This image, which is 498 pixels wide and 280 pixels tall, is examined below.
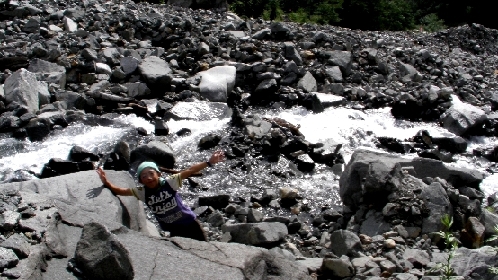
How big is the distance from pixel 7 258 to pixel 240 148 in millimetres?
5449

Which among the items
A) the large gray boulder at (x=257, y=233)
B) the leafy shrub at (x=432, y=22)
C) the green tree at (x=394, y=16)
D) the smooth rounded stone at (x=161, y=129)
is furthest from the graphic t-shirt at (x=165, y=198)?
the leafy shrub at (x=432, y=22)

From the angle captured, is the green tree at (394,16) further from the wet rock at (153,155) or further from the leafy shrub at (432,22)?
the wet rock at (153,155)

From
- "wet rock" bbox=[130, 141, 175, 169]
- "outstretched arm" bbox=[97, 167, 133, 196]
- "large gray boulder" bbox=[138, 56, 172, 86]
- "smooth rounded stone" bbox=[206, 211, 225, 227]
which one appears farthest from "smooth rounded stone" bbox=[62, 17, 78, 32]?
"outstretched arm" bbox=[97, 167, 133, 196]

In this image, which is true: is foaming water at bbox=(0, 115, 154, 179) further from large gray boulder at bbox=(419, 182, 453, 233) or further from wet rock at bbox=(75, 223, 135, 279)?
large gray boulder at bbox=(419, 182, 453, 233)

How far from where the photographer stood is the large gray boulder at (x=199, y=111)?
1026 centimetres

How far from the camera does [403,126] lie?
36.8 feet

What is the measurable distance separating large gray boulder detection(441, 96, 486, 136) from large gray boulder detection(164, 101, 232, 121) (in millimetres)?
4313

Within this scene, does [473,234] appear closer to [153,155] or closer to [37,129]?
[153,155]


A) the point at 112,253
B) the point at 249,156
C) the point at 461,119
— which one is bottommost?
the point at 249,156

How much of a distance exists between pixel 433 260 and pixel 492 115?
288 inches

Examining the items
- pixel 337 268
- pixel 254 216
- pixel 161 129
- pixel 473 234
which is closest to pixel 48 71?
pixel 161 129

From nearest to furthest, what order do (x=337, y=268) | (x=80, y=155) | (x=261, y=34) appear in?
(x=337, y=268) < (x=80, y=155) < (x=261, y=34)

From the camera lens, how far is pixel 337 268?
5.02 meters

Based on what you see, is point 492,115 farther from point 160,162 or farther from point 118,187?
point 118,187
